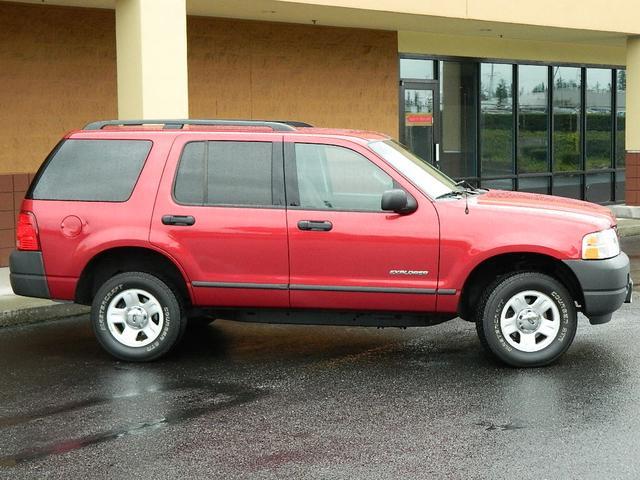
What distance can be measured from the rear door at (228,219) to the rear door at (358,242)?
5.7 inches

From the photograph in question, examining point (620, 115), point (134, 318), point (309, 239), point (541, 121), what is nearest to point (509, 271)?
point (309, 239)

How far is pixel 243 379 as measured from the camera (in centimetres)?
773

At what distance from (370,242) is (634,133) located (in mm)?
13155

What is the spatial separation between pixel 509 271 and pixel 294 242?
5.41ft

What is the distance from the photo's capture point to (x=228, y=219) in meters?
8.21

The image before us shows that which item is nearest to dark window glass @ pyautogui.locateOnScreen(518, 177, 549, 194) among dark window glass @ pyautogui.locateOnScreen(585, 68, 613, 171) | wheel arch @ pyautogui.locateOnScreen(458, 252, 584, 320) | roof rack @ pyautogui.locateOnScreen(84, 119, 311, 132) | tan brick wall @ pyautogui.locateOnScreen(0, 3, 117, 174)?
dark window glass @ pyautogui.locateOnScreen(585, 68, 613, 171)

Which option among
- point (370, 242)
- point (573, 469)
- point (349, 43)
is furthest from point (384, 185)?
point (349, 43)

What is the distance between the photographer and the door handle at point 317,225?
8.05m

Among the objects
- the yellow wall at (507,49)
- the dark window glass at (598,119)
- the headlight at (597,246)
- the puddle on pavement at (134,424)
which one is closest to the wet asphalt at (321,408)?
the puddle on pavement at (134,424)

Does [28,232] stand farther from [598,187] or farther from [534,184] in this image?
[598,187]

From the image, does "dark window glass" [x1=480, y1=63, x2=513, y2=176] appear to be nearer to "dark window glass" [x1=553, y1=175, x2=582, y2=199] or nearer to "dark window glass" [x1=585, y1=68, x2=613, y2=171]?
"dark window glass" [x1=553, y1=175, x2=582, y2=199]

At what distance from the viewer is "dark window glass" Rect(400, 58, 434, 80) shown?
61.5 ft

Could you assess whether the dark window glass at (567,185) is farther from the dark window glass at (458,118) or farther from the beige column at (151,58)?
the beige column at (151,58)

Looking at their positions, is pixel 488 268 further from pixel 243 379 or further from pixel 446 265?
pixel 243 379
